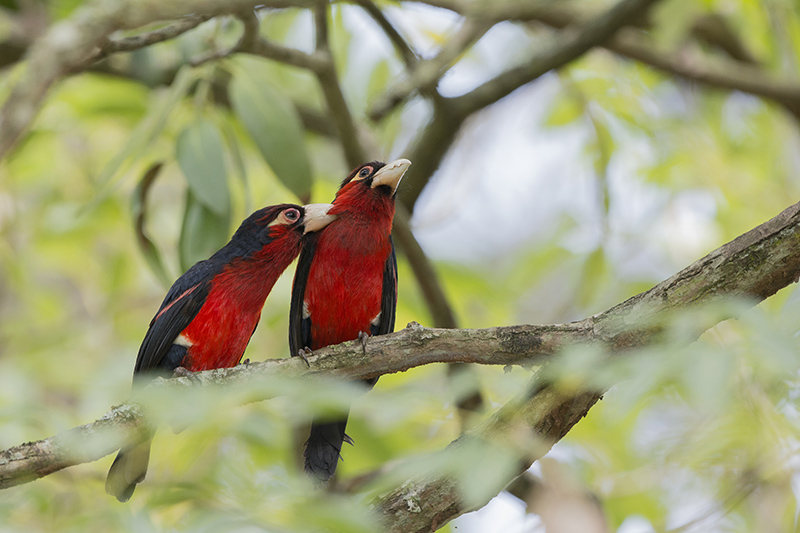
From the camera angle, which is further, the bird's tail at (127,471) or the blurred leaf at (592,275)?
the blurred leaf at (592,275)

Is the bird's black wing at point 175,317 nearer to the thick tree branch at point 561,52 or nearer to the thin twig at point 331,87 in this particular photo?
the thin twig at point 331,87

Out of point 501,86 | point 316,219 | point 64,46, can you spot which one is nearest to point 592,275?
point 501,86

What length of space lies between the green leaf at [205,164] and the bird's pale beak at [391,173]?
32.4 inches

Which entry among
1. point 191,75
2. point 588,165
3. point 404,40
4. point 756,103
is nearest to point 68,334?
point 191,75

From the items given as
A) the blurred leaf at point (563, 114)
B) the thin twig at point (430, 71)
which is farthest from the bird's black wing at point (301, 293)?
the blurred leaf at point (563, 114)

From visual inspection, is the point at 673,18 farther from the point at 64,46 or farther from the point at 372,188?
the point at 64,46

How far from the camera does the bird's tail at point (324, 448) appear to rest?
154 inches

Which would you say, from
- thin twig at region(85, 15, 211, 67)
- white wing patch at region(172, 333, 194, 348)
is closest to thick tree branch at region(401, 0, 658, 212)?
white wing patch at region(172, 333, 194, 348)

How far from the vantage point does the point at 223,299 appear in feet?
12.4

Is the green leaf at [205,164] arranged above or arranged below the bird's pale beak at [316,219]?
above

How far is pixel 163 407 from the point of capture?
149 cm

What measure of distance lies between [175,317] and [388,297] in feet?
3.80

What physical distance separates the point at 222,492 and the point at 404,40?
313 cm

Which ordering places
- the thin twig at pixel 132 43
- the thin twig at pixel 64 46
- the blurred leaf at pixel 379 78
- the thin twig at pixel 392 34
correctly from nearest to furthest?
the thin twig at pixel 64 46 < the thin twig at pixel 132 43 < the thin twig at pixel 392 34 < the blurred leaf at pixel 379 78
